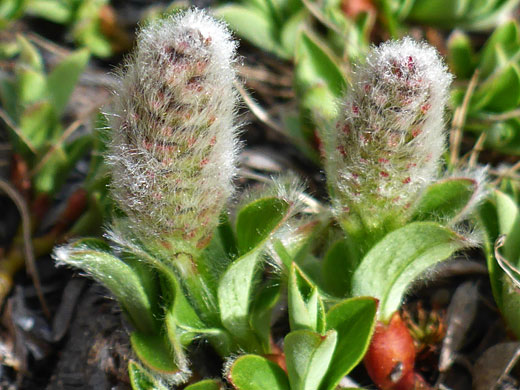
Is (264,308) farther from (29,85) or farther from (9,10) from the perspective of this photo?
(9,10)

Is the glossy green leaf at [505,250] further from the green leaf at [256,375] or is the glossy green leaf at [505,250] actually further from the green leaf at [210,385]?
the green leaf at [210,385]

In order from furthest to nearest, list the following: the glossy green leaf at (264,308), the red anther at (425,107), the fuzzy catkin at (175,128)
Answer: the glossy green leaf at (264,308) → the red anther at (425,107) → the fuzzy catkin at (175,128)

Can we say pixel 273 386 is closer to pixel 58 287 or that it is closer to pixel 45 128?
pixel 58 287

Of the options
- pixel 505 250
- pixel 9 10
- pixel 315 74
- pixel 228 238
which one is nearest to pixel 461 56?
pixel 315 74

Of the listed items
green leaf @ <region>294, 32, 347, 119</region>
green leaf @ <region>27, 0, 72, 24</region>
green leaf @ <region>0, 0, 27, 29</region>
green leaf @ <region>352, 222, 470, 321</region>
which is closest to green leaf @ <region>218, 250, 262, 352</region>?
green leaf @ <region>352, 222, 470, 321</region>

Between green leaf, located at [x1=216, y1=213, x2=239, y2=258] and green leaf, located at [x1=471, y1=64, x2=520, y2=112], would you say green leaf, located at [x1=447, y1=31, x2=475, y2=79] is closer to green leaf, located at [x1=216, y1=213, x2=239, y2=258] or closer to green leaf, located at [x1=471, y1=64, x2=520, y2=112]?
green leaf, located at [x1=471, y1=64, x2=520, y2=112]

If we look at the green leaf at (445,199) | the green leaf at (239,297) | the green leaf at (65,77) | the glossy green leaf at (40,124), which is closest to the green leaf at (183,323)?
the green leaf at (239,297)

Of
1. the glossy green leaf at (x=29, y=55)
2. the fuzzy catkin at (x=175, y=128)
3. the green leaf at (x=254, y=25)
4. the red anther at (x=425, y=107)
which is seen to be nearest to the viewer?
the fuzzy catkin at (x=175, y=128)
